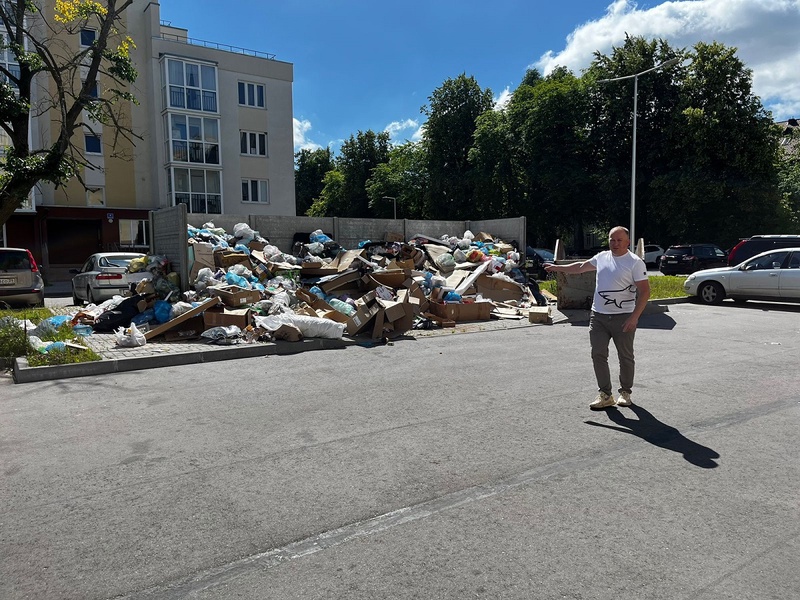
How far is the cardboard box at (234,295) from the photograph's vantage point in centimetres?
1095

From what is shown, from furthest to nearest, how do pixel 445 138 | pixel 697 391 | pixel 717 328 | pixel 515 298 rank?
1. pixel 445 138
2. pixel 515 298
3. pixel 717 328
4. pixel 697 391

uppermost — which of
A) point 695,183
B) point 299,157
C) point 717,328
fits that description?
point 299,157

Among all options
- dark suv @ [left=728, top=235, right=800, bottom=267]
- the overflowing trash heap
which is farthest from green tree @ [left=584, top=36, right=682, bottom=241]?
the overflowing trash heap

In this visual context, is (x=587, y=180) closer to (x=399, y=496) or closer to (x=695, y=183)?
(x=695, y=183)

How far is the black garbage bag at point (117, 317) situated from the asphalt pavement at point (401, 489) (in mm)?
3655

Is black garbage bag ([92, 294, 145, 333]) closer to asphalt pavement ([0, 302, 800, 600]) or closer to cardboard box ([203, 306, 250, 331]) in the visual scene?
cardboard box ([203, 306, 250, 331])

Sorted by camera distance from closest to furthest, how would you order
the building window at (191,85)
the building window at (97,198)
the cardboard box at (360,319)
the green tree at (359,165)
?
the cardboard box at (360,319) → the building window at (97,198) → the building window at (191,85) → the green tree at (359,165)

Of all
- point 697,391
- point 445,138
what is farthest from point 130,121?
point 697,391

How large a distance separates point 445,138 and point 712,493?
147ft

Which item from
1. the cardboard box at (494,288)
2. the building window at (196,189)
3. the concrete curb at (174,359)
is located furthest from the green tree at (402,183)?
the concrete curb at (174,359)

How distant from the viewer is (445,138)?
46312 mm

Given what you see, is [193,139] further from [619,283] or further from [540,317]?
[619,283]

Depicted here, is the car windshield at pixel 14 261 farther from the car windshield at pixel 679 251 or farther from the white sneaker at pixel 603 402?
the car windshield at pixel 679 251

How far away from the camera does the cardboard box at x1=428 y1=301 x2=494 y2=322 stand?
41.8ft
